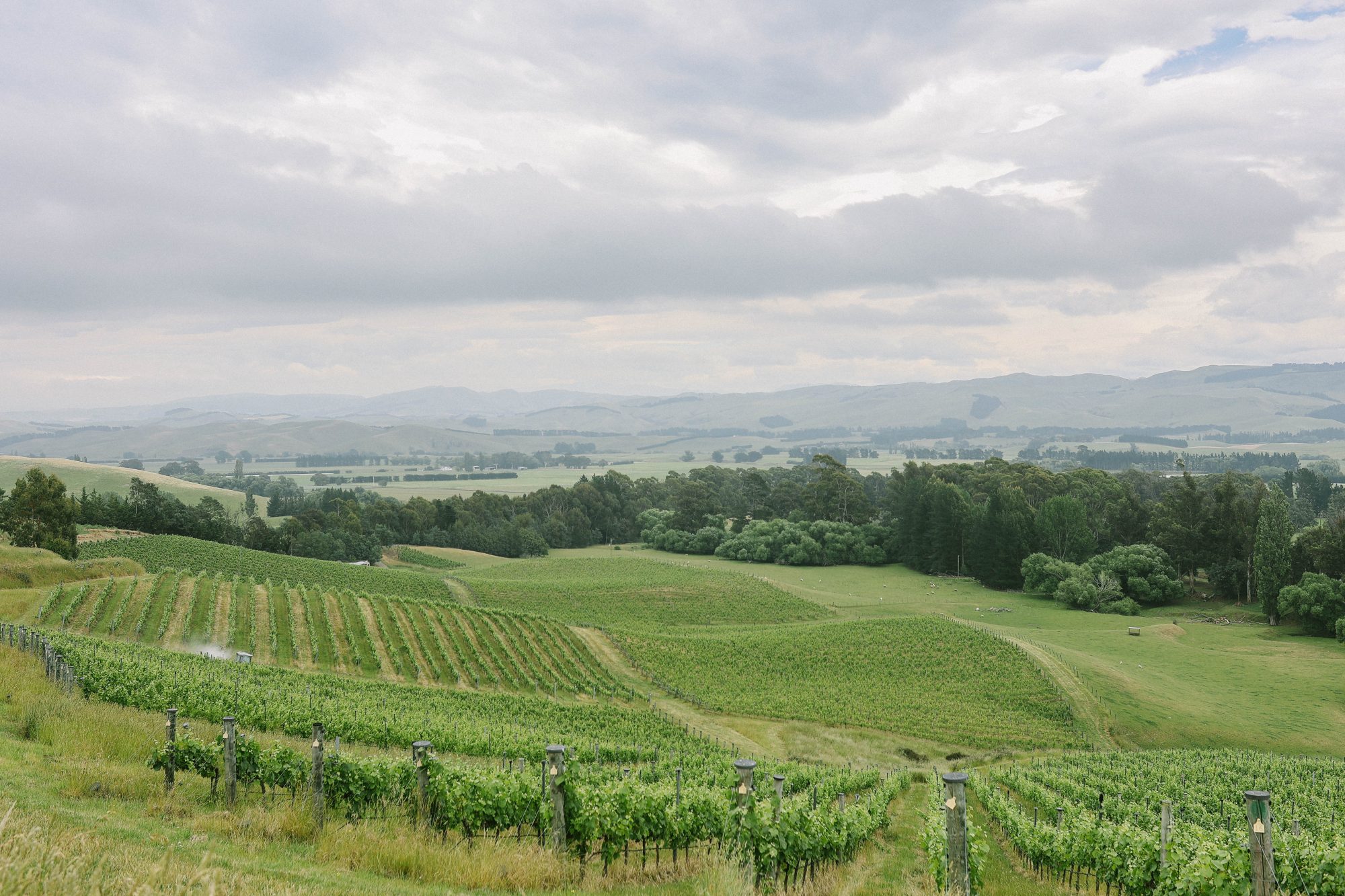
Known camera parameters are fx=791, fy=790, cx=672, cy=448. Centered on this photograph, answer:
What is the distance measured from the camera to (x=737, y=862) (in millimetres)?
11188

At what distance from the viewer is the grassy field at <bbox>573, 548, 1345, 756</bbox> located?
43156 millimetres

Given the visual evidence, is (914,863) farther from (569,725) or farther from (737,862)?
(569,725)

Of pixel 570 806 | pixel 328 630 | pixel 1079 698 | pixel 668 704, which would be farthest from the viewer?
pixel 328 630

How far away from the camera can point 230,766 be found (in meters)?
13.6

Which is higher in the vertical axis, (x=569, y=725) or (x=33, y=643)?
(x=33, y=643)

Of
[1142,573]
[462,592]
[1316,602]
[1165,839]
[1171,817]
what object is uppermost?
[1165,839]

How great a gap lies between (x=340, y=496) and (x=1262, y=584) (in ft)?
458

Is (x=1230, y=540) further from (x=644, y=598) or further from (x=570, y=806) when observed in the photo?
(x=570, y=806)

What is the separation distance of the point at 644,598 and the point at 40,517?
2035 inches

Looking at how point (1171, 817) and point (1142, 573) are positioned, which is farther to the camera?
point (1142, 573)

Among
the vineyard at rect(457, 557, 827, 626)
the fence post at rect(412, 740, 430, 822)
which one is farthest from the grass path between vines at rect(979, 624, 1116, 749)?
the fence post at rect(412, 740, 430, 822)

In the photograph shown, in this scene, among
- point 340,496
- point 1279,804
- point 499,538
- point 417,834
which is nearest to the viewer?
point 417,834

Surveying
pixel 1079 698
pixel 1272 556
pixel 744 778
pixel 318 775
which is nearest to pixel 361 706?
pixel 318 775

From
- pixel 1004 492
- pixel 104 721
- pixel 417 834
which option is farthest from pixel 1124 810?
pixel 1004 492
